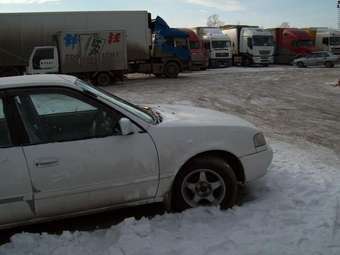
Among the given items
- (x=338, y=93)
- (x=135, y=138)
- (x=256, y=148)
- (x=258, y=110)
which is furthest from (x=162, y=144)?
(x=338, y=93)

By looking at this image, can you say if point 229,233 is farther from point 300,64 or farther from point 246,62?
point 246,62

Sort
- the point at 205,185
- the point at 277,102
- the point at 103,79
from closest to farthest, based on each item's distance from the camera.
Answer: the point at 205,185, the point at 277,102, the point at 103,79

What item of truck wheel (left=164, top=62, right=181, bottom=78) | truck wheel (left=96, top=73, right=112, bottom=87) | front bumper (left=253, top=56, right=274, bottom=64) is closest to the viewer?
truck wheel (left=96, top=73, right=112, bottom=87)

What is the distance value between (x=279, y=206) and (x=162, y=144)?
142cm

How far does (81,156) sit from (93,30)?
21100mm

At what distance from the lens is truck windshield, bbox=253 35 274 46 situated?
36.9 m

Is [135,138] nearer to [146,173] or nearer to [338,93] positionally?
[146,173]

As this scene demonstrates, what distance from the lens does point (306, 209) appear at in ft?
15.1

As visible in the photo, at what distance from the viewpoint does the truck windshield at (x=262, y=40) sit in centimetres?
3688

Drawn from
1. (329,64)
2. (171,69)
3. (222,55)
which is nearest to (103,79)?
(171,69)

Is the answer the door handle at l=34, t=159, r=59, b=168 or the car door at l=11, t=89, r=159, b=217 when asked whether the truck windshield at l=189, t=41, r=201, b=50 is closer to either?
the car door at l=11, t=89, r=159, b=217

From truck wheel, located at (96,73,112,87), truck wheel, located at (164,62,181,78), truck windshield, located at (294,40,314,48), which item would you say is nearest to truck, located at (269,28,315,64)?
truck windshield, located at (294,40,314,48)

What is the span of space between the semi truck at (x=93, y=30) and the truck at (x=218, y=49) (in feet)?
31.5

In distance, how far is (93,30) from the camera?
24.2 m
